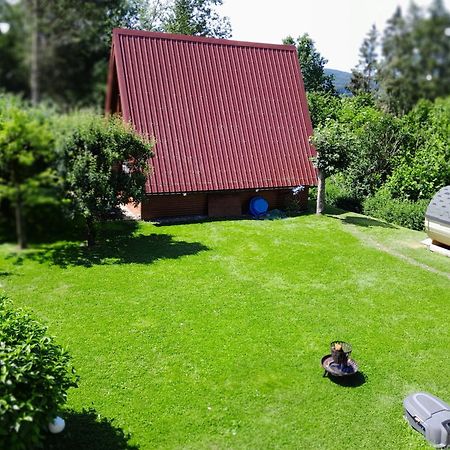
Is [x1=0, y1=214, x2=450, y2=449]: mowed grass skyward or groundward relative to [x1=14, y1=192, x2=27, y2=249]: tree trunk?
groundward

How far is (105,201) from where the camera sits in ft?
40.8

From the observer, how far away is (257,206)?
1864cm

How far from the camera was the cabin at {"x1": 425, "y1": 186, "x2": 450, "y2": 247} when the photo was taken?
46.7 feet

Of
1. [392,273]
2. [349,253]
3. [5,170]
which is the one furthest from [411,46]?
[349,253]

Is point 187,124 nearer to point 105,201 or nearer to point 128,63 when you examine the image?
point 128,63

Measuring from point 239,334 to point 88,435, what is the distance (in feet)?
12.9

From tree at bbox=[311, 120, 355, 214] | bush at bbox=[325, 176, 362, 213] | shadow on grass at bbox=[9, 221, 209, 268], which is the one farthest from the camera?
bush at bbox=[325, 176, 362, 213]

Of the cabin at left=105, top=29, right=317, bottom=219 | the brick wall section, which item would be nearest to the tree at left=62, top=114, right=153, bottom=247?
the cabin at left=105, top=29, right=317, bottom=219

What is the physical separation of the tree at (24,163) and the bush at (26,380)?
150 inches

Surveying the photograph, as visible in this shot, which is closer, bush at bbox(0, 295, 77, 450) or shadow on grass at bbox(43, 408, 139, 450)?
bush at bbox(0, 295, 77, 450)

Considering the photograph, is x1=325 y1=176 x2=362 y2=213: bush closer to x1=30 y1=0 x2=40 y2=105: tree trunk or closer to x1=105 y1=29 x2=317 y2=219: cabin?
x1=105 y1=29 x2=317 y2=219: cabin

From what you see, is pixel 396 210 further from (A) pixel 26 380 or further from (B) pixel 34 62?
(B) pixel 34 62

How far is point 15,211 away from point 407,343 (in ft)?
31.6

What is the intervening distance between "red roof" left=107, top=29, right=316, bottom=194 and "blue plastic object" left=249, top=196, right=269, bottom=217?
0.75 metres
